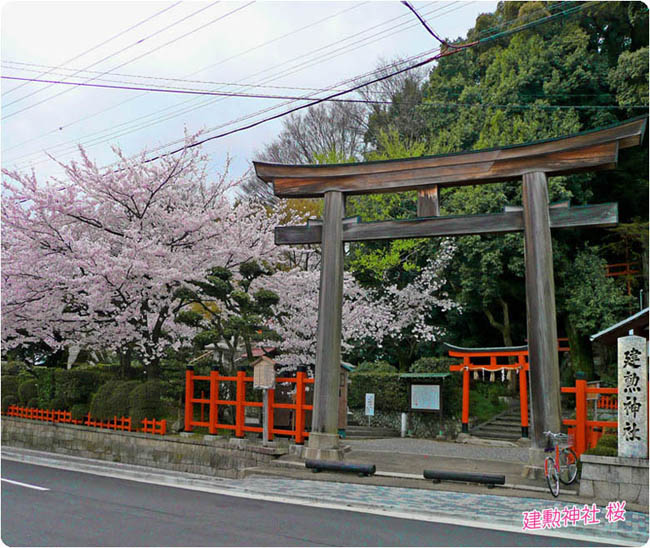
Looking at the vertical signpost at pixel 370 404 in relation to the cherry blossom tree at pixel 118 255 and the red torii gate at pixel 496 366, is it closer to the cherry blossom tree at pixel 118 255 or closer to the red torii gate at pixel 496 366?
the red torii gate at pixel 496 366

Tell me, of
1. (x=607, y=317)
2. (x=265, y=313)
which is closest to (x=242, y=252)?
(x=265, y=313)

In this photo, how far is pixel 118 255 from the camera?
1688 centimetres

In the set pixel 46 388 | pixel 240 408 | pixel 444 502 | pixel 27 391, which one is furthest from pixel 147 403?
pixel 444 502

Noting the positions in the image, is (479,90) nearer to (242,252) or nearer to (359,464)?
(242,252)

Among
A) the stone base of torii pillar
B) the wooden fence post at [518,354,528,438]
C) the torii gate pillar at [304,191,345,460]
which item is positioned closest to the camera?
the stone base of torii pillar

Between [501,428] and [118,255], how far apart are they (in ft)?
48.2

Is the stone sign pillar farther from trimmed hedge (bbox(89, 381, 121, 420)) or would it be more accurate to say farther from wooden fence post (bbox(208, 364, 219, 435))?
trimmed hedge (bbox(89, 381, 121, 420))

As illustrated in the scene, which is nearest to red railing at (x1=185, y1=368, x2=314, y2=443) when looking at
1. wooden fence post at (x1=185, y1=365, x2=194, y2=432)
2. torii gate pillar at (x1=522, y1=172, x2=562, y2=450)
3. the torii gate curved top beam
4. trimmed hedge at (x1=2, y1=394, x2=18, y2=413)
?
wooden fence post at (x1=185, y1=365, x2=194, y2=432)

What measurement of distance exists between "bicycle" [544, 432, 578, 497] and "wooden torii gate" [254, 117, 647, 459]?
22cm

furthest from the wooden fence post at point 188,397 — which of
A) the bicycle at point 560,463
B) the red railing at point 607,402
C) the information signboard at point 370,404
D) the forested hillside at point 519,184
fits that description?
the red railing at point 607,402

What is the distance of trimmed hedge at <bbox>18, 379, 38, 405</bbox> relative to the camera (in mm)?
20547

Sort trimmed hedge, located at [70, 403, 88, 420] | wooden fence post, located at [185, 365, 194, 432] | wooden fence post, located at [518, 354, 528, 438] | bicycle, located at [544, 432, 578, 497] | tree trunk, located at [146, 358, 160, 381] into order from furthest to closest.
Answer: wooden fence post, located at [518, 354, 528, 438] → trimmed hedge, located at [70, 403, 88, 420] → tree trunk, located at [146, 358, 160, 381] → wooden fence post, located at [185, 365, 194, 432] → bicycle, located at [544, 432, 578, 497]

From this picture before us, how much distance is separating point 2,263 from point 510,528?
1529 centimetres

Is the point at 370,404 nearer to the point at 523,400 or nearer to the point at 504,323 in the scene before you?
the point at 523,400
